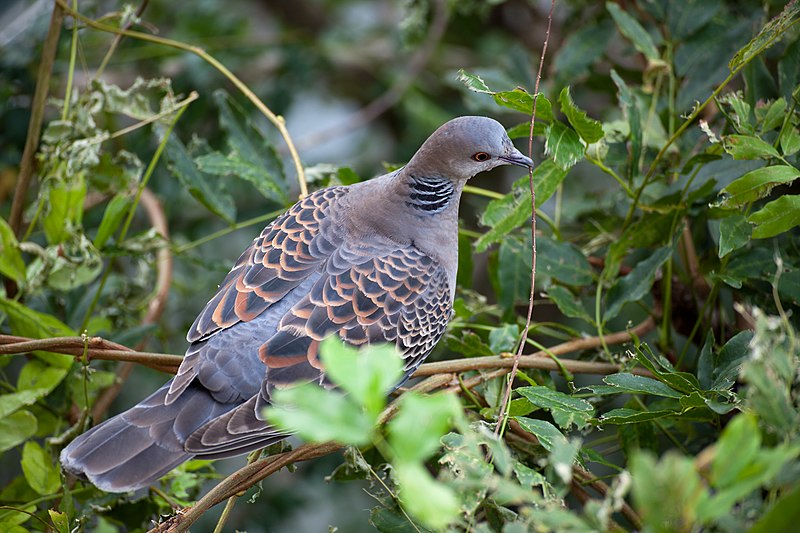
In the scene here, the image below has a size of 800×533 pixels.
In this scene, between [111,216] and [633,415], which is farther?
[111,216]

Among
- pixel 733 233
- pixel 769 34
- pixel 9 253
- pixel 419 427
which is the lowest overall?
pixel 9 253

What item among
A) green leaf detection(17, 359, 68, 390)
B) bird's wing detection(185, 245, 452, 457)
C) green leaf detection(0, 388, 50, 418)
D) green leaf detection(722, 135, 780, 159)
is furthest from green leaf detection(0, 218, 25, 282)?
green leaf detection(722, 135, 780, 159)

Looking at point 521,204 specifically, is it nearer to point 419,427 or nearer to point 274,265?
point 274,265

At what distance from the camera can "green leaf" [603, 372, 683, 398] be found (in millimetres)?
1456

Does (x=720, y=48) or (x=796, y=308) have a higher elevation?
(x=720, y=48)

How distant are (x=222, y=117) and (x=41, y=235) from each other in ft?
2.49

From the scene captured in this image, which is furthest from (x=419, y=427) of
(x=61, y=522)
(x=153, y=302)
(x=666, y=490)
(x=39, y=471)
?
(x=153, y=302)

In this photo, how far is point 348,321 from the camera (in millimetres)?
1779

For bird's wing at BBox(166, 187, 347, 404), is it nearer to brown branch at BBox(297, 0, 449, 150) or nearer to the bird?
the bird

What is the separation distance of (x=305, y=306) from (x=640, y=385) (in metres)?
0.75

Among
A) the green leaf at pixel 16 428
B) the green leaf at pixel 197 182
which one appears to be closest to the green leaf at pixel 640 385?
the green leaf at pixel 197 182

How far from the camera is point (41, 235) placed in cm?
244

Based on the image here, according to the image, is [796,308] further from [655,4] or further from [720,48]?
[655,4]

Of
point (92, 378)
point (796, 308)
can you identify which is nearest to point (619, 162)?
point (796, 308)
